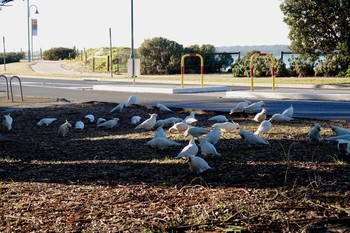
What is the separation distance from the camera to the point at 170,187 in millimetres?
5969

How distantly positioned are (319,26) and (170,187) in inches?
878

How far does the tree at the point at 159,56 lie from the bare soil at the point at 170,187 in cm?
3370

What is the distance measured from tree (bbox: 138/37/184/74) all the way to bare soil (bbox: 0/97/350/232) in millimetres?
33700

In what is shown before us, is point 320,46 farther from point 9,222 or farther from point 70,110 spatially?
point 9,222

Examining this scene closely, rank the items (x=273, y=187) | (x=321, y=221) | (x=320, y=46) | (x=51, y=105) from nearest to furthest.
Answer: (x=321, y=221) < (x=273, y=187) < (x=51, y=105) < (x=320, y=46)

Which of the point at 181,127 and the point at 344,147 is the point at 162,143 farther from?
the point at 344,147

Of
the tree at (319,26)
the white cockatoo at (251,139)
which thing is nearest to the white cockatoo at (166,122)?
the white cockatoo at (251,139)

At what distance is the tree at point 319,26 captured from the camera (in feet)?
86.7

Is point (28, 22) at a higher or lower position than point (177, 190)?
higher

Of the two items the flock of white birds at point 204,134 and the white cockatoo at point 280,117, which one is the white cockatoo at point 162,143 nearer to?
the flock of white birds at point 204,134

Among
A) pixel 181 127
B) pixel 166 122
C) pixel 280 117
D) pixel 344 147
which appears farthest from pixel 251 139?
pixel 280 117

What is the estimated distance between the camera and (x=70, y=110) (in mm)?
14992

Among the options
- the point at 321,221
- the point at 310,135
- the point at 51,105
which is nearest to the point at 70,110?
the point at 51,105

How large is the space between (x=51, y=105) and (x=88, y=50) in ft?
160
